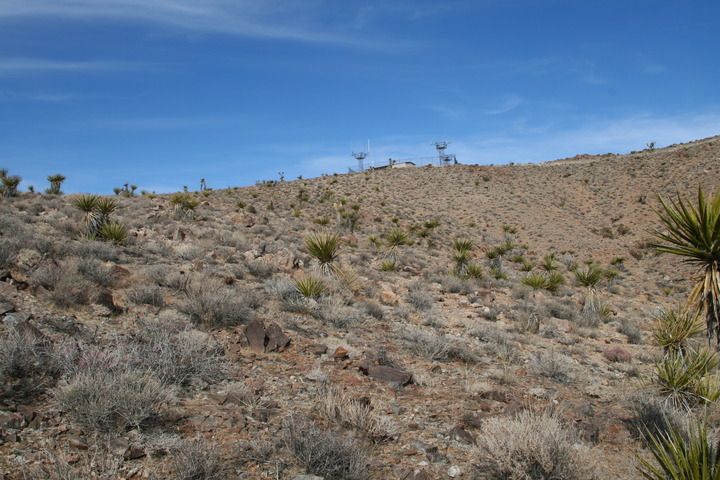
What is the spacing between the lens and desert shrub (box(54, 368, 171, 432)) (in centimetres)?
441

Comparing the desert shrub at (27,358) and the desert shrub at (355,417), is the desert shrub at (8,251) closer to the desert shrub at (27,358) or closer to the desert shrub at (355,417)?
the desert shrub at (27,358)

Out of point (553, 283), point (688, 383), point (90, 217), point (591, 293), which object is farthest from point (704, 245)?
point (90, 217)

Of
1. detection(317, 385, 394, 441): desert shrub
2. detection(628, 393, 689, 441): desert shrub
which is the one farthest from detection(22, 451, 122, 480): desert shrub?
detection(628, 393, 689, 441): desert shrub

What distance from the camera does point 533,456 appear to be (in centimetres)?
435

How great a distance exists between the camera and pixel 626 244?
122 ft

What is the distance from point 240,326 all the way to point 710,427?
24.5 ft

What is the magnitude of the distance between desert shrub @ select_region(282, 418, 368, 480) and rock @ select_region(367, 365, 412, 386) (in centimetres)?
240

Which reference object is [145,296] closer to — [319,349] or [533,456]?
[319,349]

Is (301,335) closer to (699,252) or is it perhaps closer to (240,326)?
(240,326)

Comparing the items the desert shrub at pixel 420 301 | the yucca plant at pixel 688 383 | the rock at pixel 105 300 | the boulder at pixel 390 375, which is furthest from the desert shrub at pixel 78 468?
the desert shrub at pixel 420 301

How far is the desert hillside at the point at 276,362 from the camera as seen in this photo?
438 centimetres

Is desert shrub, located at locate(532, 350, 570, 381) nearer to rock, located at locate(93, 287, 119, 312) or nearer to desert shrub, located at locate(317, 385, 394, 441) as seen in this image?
desert shrub, located at locate(317, 385, 394, 441)

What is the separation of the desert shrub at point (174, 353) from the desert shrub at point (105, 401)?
0.61 metres

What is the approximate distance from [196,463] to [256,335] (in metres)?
3.87
